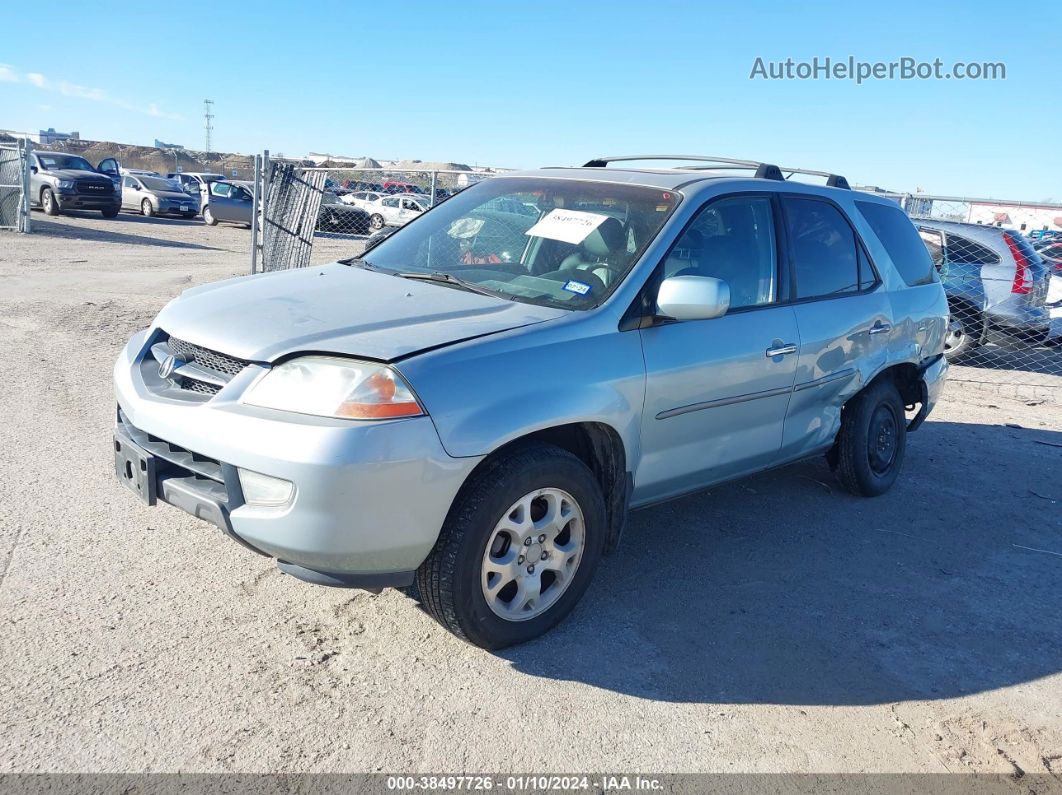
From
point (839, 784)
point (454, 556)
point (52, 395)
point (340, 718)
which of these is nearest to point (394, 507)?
point (454, 556)

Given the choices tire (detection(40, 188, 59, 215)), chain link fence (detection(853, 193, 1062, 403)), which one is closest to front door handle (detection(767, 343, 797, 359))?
chain link fence (detection(853, 193, 1062, 403))

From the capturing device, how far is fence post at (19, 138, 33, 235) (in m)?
17.9

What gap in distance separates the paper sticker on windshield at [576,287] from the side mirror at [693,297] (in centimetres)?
31

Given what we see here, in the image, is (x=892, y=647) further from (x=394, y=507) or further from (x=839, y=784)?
(x=394, y=507)

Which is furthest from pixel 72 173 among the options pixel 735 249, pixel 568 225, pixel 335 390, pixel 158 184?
pixel 335 390

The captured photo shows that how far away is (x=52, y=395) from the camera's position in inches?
252

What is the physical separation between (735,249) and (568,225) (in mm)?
876

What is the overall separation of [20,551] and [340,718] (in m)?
1.89

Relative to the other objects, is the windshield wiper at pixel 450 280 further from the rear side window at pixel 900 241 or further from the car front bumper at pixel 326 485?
the rear side window at pixel 900 241

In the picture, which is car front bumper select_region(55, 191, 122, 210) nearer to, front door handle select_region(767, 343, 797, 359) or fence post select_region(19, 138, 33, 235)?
fence post select_region(19, 138, 33, 235)

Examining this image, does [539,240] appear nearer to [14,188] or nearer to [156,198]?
[14,188]

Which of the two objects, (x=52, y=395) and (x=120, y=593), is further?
(x=52, y=395)

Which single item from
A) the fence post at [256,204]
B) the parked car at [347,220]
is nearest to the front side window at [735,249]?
the fence post at [256,204]

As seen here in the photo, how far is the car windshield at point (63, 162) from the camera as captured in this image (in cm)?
2444
